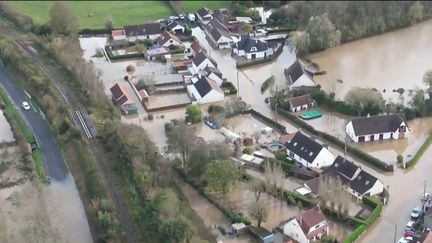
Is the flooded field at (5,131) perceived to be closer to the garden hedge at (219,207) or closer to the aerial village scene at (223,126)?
the aerial village scene at (223,126)

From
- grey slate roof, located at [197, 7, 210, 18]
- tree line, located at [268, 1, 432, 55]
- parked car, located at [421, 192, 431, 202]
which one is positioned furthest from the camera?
grey slate roof, located at [197, 7, 210, 18]

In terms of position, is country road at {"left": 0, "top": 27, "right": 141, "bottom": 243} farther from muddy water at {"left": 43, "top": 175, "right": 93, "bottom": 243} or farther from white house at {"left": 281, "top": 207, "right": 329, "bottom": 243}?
white house at {"left": 281, "top": 207, "right": 329, "bottom": 243}

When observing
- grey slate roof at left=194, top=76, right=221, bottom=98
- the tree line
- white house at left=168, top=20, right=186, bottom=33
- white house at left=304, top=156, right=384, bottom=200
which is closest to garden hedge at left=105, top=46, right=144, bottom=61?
white house at left=168, top=20, right=186, bottom=33

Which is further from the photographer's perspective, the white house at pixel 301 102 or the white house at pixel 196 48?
the white house at pixel 196 48

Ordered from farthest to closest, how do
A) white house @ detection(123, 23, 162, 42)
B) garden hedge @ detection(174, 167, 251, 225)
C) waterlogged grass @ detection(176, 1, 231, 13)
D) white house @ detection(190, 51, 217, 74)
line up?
waterlogged grass @ detection(176, 1, 231, 13) → white house @ detection(123, 23, 162, 42) → white house @ detection(190, 51, 217, 74) → garden hedge @ detection(174, 167, 251, 225)

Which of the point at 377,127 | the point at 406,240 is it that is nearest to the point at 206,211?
the point at 406,240

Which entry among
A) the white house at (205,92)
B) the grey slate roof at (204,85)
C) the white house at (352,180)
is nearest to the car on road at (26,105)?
the white house at (205,92)
